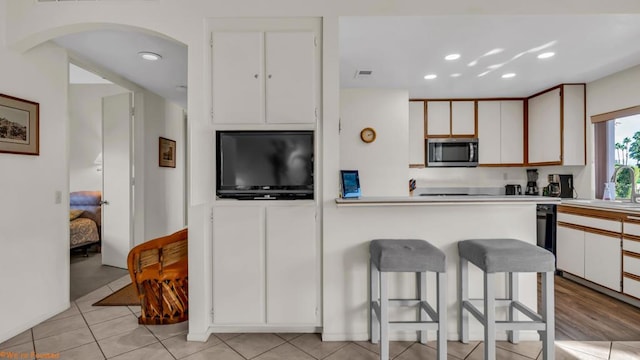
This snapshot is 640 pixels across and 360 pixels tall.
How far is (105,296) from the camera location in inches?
122

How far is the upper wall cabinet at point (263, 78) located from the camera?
2229 mm

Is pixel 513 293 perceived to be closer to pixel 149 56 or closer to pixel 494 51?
pixel 494 51

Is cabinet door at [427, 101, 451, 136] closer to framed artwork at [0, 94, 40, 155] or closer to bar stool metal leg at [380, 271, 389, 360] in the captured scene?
bar stool metal leg at [380, 271, 389, 360]

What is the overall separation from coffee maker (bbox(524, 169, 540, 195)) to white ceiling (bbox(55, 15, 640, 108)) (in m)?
1.36

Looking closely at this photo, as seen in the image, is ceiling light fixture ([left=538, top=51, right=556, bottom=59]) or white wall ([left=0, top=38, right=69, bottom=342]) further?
ceiling light fixture ([left=538, top=51, right=556, bottom=59])

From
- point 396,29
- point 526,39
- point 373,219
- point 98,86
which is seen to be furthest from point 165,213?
point 526,39

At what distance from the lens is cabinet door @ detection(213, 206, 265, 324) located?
224cm

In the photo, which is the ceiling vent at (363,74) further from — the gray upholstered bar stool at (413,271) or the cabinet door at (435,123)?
the gray upholstered bar stool at (413,271)

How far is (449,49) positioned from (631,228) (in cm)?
228

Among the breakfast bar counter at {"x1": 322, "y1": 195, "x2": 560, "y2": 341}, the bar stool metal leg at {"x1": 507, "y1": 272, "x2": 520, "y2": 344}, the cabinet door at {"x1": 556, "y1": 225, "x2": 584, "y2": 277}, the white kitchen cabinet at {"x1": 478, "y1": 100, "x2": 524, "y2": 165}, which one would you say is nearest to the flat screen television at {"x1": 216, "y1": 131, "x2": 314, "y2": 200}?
the breakfast bar counter at {"x1": 322, "y1": 195, "x2": 560, "y2": 341}

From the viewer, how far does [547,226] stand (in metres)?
3.66

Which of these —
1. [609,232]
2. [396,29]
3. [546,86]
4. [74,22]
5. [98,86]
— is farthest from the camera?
[98,86]

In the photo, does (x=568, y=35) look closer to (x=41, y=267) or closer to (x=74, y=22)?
(x=74, y=22)

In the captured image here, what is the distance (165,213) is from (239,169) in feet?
9.39
